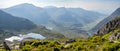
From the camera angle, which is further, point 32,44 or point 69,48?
point 32,44

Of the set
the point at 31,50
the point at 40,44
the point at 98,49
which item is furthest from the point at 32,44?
the point at 98,49

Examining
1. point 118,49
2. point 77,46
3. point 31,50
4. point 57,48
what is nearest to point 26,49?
point 31,50

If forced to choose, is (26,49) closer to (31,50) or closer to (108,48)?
(31,50)

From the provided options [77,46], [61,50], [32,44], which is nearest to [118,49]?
[77,46]

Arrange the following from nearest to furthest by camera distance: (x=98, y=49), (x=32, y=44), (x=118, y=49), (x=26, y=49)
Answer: (x=118, y=49), (x=98, y=49), (x=26, y=49), (x=32, y=44)

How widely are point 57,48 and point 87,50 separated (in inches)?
176

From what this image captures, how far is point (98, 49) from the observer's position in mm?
32781

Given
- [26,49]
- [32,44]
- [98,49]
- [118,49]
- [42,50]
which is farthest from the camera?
[32,44]

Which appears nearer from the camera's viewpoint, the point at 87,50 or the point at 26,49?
the point at 87,50

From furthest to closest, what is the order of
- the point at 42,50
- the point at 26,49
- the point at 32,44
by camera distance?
1. the point at 32,44
2. the point at 26,49
3. the point at 42,50

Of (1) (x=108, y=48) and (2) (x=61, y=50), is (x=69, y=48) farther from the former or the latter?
(1) (x=108, y=48)

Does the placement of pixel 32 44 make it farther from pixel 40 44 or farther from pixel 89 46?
pixel 89 46

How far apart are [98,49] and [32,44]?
38.3 feet

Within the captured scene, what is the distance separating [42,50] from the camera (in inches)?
1385
